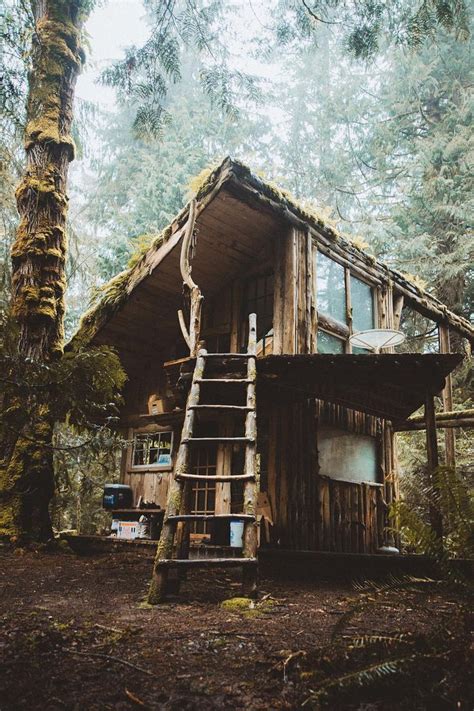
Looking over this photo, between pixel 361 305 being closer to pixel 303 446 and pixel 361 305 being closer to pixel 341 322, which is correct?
pixel 341 322

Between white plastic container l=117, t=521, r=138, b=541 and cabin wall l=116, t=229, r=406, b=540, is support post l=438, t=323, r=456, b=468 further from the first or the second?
white plastic container l=117, t=521, r=138, b=541

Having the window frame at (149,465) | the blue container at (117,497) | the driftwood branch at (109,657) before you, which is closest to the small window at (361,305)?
the window frame at (149,465)

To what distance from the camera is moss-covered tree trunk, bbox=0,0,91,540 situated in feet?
20.9

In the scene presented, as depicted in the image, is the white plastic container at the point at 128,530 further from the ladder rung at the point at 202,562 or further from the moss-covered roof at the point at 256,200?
the ladder rung at the point at 202,562

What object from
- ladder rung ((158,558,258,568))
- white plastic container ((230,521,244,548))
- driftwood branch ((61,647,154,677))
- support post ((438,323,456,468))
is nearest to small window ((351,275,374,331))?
support post ((438,323,456,468))

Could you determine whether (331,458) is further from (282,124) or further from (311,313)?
(282,124)

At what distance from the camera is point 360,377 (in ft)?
20.0

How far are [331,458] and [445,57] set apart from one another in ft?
53.2

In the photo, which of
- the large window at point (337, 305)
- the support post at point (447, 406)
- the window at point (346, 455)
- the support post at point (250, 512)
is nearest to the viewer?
the support post at point (250, 512)

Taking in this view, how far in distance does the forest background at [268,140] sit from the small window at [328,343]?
2.11m

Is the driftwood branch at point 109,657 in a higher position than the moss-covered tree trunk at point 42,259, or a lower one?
lower

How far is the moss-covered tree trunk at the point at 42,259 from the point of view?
6375mm

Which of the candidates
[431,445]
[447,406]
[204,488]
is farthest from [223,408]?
[447,406]

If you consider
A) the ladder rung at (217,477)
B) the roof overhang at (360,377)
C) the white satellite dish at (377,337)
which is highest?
the white satellite dish at (377,337)
